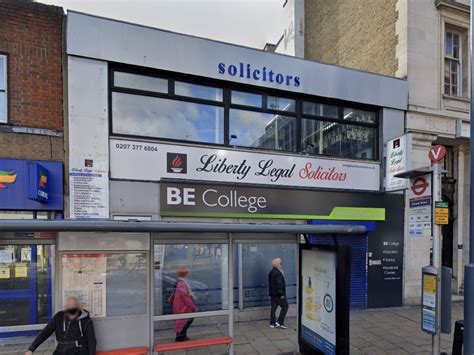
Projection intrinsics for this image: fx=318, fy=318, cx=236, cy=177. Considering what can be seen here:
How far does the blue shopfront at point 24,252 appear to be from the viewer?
607 centimetres

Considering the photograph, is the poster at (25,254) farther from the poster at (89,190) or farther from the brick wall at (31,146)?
the brick wall at (31,146)

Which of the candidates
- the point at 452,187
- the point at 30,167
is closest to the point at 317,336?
the point at 30,167

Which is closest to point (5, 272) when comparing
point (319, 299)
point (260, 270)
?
point (260, 270)

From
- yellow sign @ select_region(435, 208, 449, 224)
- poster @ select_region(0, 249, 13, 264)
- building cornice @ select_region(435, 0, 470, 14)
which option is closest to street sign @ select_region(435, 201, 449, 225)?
yellow sign @ select_region(435, 208, 449, 224)

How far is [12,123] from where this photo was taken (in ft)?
21.0

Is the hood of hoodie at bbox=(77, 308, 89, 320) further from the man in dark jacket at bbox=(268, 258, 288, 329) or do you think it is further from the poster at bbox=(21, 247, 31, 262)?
the man in dark jacket at bbox=(268, 258, 288, 329)

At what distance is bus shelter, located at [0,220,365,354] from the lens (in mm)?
4328

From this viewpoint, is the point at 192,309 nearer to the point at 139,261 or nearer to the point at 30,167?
the point at 139,261

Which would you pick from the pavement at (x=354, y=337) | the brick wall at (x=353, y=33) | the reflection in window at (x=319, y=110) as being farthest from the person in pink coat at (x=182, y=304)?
the brick wall at (x=353, y=33)

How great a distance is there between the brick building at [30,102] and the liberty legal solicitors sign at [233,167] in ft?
4.04

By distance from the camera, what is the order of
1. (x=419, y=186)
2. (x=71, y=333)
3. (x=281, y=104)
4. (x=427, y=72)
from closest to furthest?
1. (x=71, y=333)
2. (x=419, y=186)
3. (x=281, y=104)
4. (x=427, y=72)

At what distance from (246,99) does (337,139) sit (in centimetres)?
296

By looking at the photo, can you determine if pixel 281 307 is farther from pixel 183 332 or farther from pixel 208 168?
pixel 208 168

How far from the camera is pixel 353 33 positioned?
476 inches
